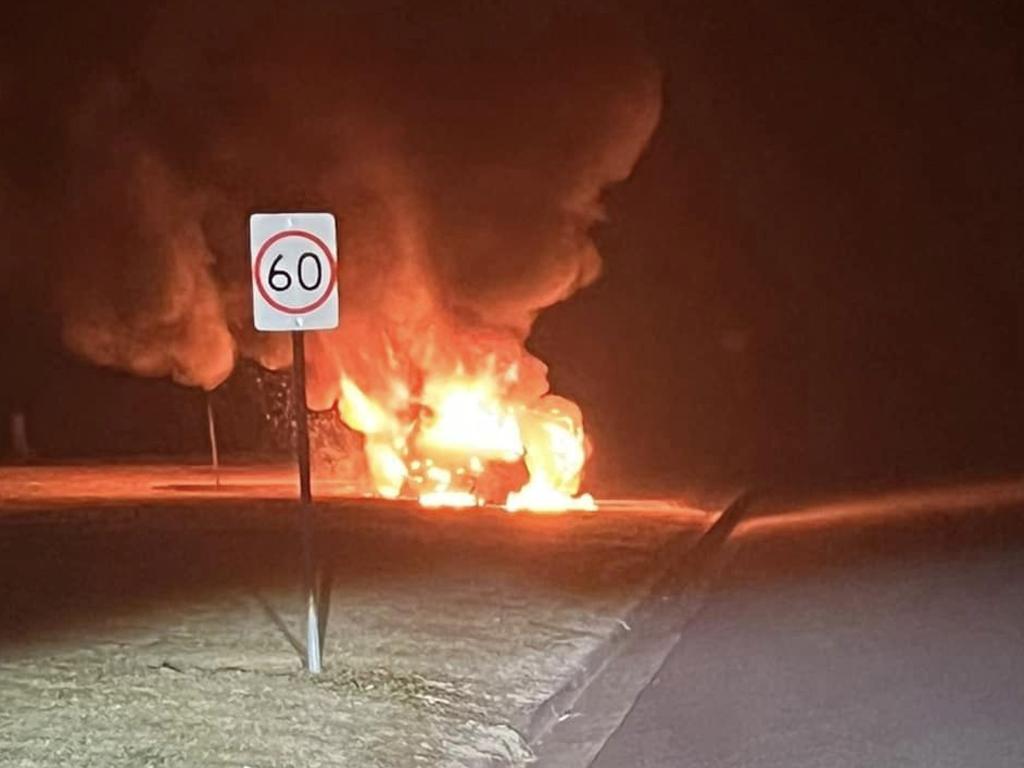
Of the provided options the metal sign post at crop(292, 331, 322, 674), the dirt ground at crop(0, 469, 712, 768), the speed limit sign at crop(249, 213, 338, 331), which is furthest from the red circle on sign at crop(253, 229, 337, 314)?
the dirt ground at crop(0, 469, 712, 768)

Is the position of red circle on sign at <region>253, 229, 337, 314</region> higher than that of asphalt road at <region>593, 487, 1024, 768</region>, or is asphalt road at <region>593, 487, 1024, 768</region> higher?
red circle on sign at <region>253, 229, 337, 314</region>

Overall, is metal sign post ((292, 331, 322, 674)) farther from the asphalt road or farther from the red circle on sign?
the asphalt road

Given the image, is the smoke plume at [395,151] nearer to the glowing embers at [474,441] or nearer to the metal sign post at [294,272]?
the glowing embers at [474,441]

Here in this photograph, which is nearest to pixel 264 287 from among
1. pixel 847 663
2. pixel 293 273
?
pixel 293 273

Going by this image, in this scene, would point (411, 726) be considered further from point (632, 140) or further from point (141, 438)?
point (141, 438)

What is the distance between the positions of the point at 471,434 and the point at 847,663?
1023 cm

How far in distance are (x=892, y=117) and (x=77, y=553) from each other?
2796cm

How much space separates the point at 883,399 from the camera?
38.2 metres

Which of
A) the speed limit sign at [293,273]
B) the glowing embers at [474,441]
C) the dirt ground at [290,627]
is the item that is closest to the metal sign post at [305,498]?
the dirt ground at [290,627]

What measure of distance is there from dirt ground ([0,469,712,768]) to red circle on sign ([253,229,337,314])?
6.43 feet

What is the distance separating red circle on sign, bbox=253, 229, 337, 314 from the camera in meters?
9.05

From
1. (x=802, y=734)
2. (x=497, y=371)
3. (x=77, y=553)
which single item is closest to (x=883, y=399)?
(x=497, y=371)

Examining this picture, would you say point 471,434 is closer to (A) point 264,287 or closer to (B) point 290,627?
(B) point 290,627

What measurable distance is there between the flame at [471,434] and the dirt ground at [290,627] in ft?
6.34
